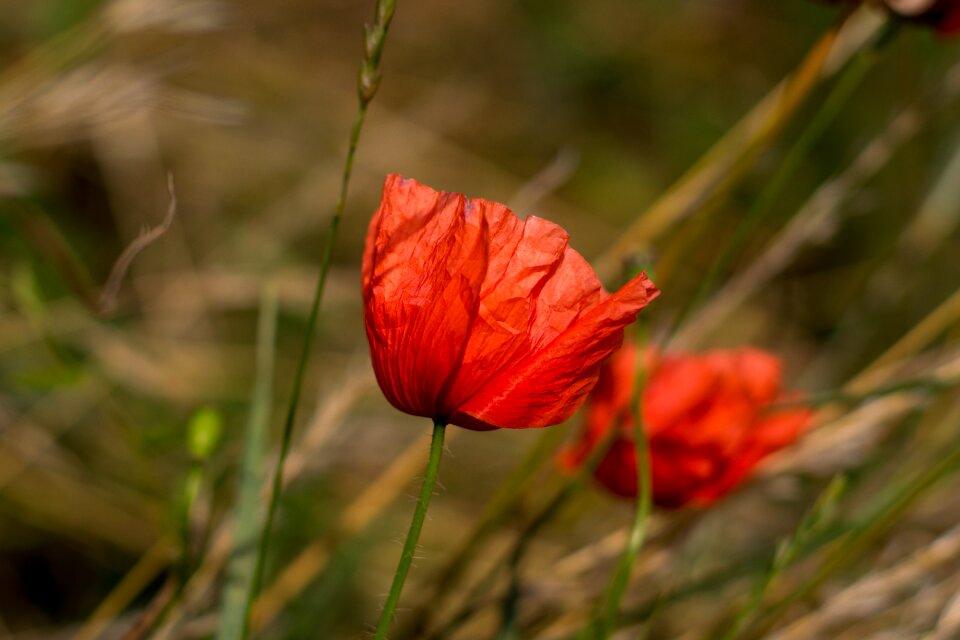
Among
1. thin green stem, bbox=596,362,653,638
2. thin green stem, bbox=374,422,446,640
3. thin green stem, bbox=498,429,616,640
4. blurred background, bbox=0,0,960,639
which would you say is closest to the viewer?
thin green stem, bbox=374,422,446,640

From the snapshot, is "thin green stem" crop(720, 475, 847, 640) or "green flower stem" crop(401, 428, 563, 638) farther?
"green flower stem" crop(401, 428, 563, 638)

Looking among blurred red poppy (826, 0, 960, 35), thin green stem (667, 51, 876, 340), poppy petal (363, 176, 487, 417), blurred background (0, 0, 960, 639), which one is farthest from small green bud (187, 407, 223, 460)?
blurred red poppy (826, 0, 960, 35)

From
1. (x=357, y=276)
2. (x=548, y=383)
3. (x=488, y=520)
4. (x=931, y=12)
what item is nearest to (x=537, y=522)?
(x=488, y=520)

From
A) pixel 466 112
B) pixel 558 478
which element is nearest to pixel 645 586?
pixel 558 478

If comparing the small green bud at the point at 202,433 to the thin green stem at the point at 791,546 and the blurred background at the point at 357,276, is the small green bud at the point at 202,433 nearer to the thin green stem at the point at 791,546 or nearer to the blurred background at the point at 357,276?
the blurred background at the point at 357,276

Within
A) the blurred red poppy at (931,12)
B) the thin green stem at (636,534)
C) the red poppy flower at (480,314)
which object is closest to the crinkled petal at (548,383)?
the red poppy flower at (480,314)

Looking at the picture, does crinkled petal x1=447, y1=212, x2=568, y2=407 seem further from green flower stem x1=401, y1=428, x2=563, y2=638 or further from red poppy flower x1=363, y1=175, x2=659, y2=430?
green flower stem x1=401, y1=428, x2=563, y2=638
